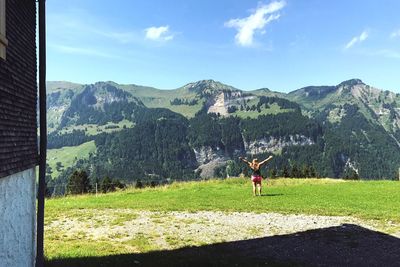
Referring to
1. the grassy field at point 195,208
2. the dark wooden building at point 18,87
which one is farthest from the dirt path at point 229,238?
the dark wooden building at point 18,87

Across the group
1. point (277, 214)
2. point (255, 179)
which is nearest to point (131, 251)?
point (277, 214)

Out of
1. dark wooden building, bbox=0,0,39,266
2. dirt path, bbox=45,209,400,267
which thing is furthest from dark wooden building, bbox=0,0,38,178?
dirt path, bbox=45,209,400,267

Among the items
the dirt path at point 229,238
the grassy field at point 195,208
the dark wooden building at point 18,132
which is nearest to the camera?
the dark wooden building at point 18,132

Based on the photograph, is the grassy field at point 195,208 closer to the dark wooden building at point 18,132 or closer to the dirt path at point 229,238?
the dirt path at point 229,238

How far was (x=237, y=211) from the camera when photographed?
1011 inches

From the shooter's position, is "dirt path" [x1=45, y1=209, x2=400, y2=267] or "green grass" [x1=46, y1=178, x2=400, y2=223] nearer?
"dirt path" [x1=45, y1=209, x2=400, y2=267]

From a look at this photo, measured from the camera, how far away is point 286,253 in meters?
15.7

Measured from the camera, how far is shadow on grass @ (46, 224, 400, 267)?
14.0 metres

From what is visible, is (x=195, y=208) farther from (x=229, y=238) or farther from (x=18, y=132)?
(x=18, y=132)

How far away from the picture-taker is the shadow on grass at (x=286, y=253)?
1404cm

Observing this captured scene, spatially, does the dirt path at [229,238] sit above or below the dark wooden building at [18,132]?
below

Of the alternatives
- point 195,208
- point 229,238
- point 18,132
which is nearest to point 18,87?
point 18,132

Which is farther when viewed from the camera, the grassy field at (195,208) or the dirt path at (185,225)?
the dirt path at (185,225)

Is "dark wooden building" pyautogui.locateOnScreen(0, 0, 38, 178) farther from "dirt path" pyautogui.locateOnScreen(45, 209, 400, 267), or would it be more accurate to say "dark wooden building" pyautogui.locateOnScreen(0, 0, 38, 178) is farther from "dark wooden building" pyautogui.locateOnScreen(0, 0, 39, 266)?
"dirt path" pyautogui.locateOnScreen(45, 209, 400, 267)
